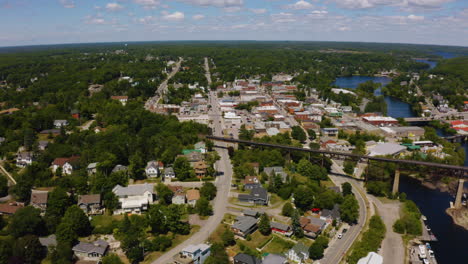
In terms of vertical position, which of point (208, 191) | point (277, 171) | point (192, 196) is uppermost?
point (277, 171)

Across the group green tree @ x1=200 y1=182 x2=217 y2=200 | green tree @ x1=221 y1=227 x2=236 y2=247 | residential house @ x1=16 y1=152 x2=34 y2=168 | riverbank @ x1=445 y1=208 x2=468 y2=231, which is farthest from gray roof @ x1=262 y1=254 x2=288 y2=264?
residential house @ x1=16 y1=152 x2=34 y2=168

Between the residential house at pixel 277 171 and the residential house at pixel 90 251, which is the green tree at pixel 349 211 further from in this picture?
the residential house at pixel 90 251

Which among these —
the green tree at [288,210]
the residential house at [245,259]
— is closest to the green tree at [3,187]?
the residential house at [245,259]

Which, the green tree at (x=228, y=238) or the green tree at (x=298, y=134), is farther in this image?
the green tree at (x=298, y=134)

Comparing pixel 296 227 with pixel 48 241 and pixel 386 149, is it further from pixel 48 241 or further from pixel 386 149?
pixel 386 149

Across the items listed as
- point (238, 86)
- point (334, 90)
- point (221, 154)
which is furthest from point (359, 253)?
point (238, 86)

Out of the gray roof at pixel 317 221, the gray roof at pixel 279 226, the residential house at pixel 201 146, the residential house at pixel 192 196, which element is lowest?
the gray roof at pixel 279 226

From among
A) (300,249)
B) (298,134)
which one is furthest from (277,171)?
(298,134)
